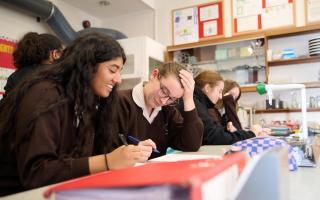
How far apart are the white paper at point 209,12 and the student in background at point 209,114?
2070 millimetres

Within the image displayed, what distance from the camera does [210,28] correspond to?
4.04 m

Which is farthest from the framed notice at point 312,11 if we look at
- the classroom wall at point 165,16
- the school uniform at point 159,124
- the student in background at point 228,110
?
the school uniform at point 159,124

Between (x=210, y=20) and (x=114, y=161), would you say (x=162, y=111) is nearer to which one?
(x=114, y=161)

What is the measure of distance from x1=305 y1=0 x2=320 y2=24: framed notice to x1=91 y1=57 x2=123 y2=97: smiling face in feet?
10.5

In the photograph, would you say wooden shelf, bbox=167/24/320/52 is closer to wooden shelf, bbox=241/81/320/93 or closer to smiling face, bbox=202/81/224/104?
wooden shelf, bbox=241/81/320/93

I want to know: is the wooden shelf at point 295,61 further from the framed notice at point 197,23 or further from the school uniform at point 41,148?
the school uniform at point 41,148

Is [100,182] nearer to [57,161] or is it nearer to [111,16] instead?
[57,161]

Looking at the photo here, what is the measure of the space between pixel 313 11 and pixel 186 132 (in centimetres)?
293

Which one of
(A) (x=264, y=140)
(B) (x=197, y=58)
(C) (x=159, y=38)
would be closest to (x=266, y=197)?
(A) (x=264, y=140)

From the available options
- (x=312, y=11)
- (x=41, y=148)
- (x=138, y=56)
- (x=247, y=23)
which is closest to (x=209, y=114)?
(x=41, y=148)

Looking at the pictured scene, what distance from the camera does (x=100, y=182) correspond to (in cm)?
33

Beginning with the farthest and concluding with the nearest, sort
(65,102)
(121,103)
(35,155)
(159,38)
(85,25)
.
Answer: (159,38), (85,25), (121,103), (65,102), (35,155)

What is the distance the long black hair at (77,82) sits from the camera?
81cm

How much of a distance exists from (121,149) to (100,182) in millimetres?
440
